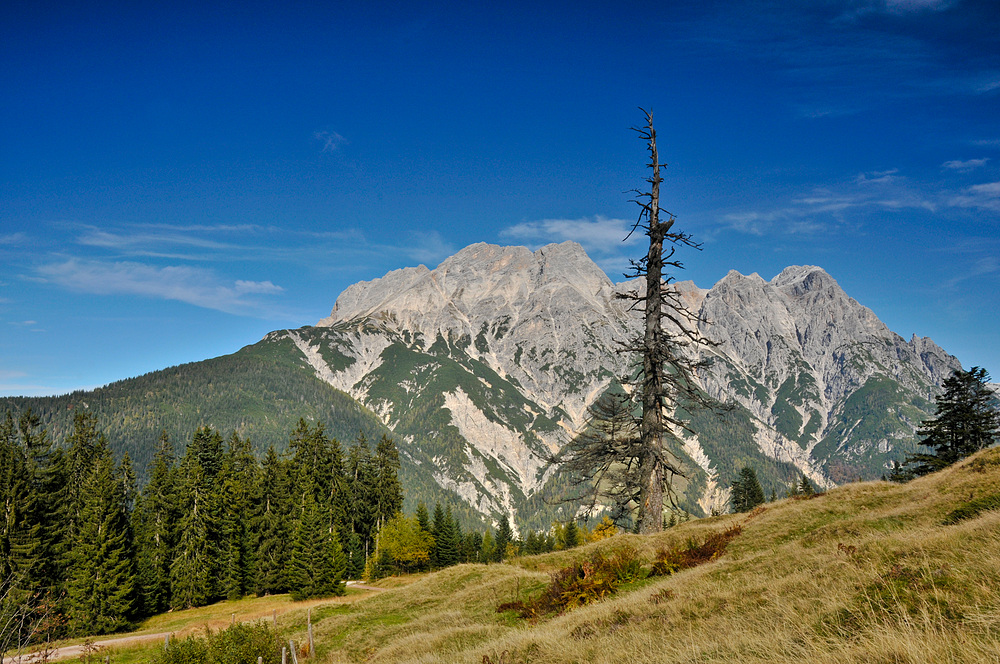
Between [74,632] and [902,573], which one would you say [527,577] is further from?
[74,632]

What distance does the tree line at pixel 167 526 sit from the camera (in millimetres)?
45062

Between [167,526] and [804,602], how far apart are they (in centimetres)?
6714

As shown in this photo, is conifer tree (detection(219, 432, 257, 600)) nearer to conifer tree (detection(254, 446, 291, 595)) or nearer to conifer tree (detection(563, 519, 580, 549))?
conifer tree (detection(254, 446, 291, 595))

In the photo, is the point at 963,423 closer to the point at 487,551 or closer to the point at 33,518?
the point at 487,551

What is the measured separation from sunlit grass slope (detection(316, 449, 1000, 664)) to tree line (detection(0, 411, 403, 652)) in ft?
125

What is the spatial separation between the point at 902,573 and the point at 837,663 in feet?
12.5

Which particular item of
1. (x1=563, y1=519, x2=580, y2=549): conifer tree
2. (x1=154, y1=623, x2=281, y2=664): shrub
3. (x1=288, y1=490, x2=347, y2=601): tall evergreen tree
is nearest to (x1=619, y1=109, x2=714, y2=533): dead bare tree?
(x1=154, y1=623, x2=281, y2=664): shrub

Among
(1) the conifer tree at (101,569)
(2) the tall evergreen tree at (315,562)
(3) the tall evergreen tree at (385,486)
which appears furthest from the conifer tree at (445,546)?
(1) the conifer tree at (101,569)

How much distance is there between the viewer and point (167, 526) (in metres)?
58.0

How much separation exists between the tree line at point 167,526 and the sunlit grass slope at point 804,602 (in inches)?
1496

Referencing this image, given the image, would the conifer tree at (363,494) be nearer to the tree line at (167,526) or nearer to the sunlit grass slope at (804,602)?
the tree line at (167,526)

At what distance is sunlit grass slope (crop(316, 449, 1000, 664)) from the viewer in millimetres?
6449

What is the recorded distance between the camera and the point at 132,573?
48250 mm

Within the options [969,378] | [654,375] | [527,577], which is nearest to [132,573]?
[527,577]
